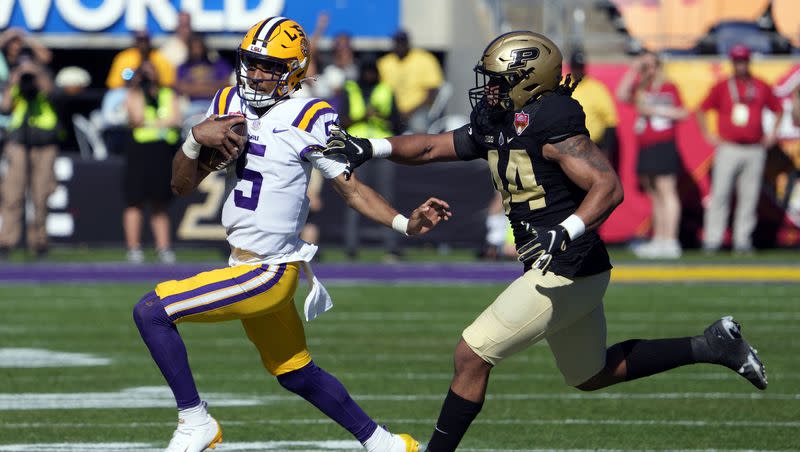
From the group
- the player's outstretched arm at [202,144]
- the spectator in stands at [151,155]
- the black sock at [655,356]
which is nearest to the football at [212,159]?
the player's outstretched arm at [202,144]

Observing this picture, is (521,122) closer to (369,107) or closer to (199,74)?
(369,107)

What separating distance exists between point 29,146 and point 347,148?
29.8 ft

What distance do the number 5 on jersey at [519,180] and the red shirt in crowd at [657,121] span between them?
9592mm

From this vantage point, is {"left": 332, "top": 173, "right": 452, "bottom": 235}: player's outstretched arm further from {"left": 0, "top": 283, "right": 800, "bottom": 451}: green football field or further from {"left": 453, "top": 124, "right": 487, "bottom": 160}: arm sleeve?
{"left": 0, "top": 283, "right": 800, "bottom": 451}: green football field

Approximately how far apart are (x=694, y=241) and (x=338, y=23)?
5.86m

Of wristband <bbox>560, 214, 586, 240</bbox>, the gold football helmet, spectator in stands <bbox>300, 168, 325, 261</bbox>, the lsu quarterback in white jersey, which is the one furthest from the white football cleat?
spectator in stands <bbox>300, 168, 325, 261</bbox>

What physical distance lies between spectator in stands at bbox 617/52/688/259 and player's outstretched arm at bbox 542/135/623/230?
31.3 feet

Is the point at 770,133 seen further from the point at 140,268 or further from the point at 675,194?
the point at 140,268

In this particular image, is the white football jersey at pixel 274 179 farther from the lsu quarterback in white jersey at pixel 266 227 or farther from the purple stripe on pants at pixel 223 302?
the purple stripe on pants at pixel 223 302

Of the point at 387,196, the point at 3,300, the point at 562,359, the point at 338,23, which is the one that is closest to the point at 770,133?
the point at 387,196

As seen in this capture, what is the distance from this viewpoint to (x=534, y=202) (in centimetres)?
541

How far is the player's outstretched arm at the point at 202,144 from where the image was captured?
17.4 ft

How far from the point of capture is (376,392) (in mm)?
7488

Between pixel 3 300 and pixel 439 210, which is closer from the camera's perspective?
pixel 439 210
